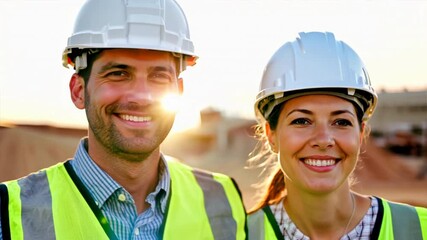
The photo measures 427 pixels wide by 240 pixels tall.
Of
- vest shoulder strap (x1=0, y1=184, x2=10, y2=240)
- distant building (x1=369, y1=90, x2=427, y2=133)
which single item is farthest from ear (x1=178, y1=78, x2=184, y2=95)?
distant building (x1=369, y1=90, x2=427, y2=133)

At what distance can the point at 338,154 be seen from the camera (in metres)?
3.78

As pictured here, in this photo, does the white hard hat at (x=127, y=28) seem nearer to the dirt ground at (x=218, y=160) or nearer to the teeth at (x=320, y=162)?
the teeth at (x=320, y=162)

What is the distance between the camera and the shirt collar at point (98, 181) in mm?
3477

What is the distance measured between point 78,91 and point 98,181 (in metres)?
0.58

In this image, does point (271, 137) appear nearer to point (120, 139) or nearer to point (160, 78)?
point (160, 78)

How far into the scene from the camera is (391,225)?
3760mm

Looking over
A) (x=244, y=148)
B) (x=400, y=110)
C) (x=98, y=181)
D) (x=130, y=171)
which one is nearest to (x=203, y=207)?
(x=130, y=171)

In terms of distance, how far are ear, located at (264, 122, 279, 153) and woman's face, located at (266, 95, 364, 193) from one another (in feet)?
0.51

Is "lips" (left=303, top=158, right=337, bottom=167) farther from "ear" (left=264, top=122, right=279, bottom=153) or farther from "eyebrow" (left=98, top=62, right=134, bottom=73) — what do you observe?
"eyebrow" (left=98, top=62, right=134, bottom=73)

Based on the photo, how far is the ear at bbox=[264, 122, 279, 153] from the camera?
4.06 metres

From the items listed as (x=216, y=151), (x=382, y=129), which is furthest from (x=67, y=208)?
(x=382, y=129)

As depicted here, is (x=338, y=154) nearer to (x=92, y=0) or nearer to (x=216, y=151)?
(x=92, y=0)

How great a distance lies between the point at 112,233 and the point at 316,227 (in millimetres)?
1353

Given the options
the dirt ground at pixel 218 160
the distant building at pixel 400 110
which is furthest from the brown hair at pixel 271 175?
the distant building at pixel 400 110
